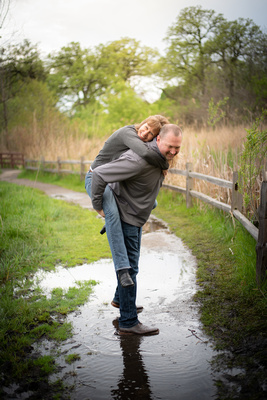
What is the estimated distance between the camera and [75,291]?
177 inches

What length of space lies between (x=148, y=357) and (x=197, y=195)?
19.0ft

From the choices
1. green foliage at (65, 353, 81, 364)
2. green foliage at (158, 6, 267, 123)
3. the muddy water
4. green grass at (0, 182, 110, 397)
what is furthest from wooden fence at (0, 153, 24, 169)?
green foliage at (65, 353, 81, 364)

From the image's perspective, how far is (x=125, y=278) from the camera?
10.9 feet

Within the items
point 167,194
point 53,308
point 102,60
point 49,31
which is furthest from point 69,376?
point 102,60

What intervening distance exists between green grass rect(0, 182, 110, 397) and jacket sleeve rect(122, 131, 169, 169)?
1.79 meters

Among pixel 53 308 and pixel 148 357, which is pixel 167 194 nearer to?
pixel 53 308

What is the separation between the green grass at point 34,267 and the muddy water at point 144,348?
177 millimetres

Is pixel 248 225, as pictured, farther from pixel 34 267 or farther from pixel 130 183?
pixel 34 267

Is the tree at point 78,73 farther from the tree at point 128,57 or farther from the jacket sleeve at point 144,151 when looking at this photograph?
the jacket sleeve at point 144,151

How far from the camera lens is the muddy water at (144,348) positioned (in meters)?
2.69

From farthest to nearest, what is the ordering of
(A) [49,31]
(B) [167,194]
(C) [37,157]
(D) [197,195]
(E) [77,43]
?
(E) [77,43] < (A) [49,31] < (C) [37,157] < (B) [167,194] < (D) [197,195]

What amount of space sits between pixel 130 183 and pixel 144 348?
1464 mm

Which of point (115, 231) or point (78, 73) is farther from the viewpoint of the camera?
point (78, 73)

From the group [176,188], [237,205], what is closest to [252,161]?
[237,205]
